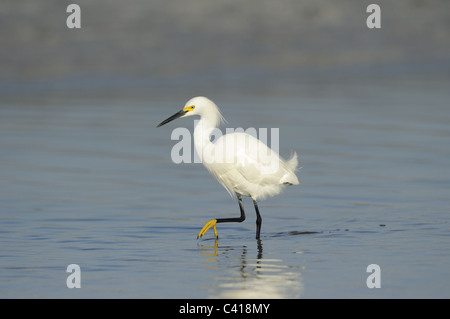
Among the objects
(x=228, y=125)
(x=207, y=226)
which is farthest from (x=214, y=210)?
(x=228, y=125)

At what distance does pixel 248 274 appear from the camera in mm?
7891

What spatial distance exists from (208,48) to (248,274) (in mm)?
14507

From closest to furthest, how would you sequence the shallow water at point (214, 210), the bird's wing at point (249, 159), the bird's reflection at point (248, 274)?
1. the bird's reflection at point (248, 274)
2. the shallow water at point (214, 210)
3. the bird's wing at point (249, 159)

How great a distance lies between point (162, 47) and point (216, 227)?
39.6 ft

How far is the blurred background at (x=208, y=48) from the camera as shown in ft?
64.7

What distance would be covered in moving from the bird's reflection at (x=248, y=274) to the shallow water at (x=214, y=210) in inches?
0.7

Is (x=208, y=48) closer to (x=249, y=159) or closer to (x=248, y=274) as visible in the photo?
(x=249, y=159)

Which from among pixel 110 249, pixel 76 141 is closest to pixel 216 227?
pixel 110 249

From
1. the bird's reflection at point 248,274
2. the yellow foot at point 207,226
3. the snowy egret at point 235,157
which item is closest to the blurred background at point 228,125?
the bird's reflection at point 248,274

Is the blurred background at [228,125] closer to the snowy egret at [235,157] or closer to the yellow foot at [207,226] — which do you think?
the yellow foot at [207,226]

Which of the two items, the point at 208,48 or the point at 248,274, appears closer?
the point at 248,274
